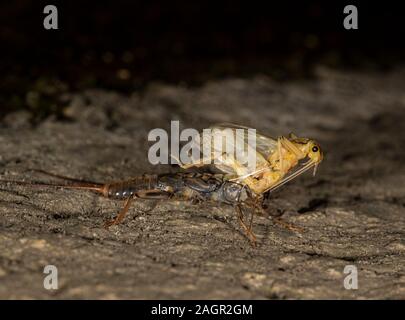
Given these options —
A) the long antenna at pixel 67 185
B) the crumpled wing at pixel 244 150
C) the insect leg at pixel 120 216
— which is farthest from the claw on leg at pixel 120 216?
the crumpled wing at pixel 244 150

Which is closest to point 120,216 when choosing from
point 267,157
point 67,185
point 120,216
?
point 120,216

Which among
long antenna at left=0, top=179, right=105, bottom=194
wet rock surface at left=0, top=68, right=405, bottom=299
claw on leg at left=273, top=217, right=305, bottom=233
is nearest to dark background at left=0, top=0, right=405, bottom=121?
wet rock surface at left=0, top=68, right=405, bottom=299

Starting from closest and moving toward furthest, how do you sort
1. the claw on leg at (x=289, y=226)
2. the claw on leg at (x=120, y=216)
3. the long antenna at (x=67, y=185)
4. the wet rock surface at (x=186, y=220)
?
the wet rock surface at (x=186, y=220) → the claw on leg at (x=120, y=216) → the claw on leg at (x=289, y=226) → the long antenna at (x=67, y=185)

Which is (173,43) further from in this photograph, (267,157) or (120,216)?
(120,216)

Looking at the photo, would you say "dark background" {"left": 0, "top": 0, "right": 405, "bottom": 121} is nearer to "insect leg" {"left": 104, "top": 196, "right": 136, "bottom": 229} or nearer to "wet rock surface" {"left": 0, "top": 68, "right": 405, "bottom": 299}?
"wet rock surface" {"left": 0, "top": 68, "right": 405, "bottom": 299}

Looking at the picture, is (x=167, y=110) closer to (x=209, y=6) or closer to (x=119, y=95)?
(x=119, y=95)

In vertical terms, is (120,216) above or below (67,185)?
below

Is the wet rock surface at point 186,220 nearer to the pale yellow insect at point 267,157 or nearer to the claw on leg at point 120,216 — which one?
the claw on leg at point 120,216

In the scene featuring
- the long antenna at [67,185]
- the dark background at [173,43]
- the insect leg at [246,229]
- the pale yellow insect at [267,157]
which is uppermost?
the dark background at [173,43]
